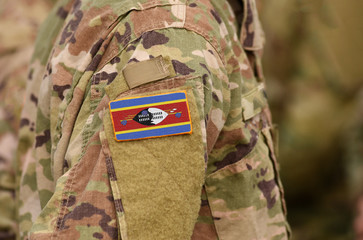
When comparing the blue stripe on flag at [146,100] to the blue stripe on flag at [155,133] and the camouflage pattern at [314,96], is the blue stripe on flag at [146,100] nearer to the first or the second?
the blue stripe on flag at [155,133]

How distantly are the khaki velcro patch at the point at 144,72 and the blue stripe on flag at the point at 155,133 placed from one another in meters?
0.08

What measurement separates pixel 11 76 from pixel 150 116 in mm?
1014

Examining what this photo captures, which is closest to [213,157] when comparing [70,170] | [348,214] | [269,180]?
[269,180]

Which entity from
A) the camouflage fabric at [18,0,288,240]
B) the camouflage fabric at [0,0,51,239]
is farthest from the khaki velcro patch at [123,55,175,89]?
the camouflage fabric at [0,0,51,239]

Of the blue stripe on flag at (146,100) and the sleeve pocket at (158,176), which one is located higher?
the blue stripe on flag at (146,100)

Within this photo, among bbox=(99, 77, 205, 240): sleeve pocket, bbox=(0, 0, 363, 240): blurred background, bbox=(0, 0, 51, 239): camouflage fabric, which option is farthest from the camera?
Result: bbox=(0, 0, 363, 240): blurred background

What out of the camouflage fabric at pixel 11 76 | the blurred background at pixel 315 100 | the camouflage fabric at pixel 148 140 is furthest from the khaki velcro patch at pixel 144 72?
the blurred background at pixel 315 100

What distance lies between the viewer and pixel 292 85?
3238mm

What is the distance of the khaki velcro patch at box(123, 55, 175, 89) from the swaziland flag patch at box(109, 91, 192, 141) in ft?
0.10

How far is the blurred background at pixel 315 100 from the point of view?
3.04m

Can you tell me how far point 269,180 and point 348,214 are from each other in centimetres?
213

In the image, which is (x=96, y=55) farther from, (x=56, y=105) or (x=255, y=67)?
(x=255, y=67)

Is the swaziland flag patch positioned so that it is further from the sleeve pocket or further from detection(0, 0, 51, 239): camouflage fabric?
detection(0, 0, 51, 239): camouflage fabric

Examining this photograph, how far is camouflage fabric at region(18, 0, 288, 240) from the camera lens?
76 centimetres
